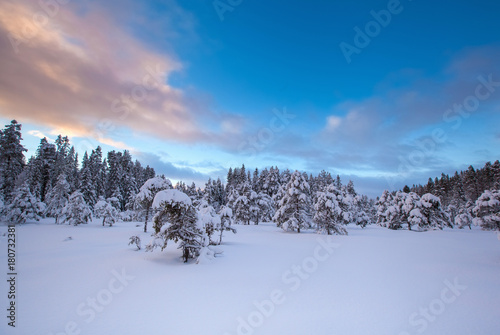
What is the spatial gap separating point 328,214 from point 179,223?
25.5 metres

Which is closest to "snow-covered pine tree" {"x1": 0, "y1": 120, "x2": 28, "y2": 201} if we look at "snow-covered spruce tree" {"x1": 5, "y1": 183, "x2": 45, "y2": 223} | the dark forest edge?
the dark forest edge

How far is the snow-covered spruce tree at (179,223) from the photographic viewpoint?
1399 cm

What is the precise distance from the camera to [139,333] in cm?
617

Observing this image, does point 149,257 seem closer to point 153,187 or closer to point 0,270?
point 0,270

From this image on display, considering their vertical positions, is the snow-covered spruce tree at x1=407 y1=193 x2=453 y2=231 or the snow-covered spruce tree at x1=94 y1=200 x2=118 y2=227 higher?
the snow-covered spruce tree at x1=407 y1=193 x2=453 y2=231

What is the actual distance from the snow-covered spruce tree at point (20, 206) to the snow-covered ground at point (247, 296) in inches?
913

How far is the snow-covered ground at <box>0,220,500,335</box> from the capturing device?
6730 mm

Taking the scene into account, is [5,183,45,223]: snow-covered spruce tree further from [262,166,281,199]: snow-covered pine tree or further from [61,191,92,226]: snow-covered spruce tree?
[262,166,281,199]: snow-covered pine tree

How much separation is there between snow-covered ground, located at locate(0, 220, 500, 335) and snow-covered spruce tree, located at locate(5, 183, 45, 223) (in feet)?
76.1

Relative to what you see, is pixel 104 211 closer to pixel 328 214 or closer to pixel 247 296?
pixel 247 296

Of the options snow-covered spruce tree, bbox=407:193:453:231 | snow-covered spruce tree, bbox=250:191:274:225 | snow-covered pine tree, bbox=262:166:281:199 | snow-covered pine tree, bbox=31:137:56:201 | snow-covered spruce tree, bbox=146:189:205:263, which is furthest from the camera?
snow-covered pine tree, bbox=262:166:281:199

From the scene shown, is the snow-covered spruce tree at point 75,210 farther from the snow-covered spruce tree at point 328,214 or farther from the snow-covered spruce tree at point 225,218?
the snow-covered spruce tree at point 328,214

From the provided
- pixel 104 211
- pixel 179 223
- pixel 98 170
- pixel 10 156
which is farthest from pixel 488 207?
pixel 98 170

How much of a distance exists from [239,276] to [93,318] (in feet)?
21.3
